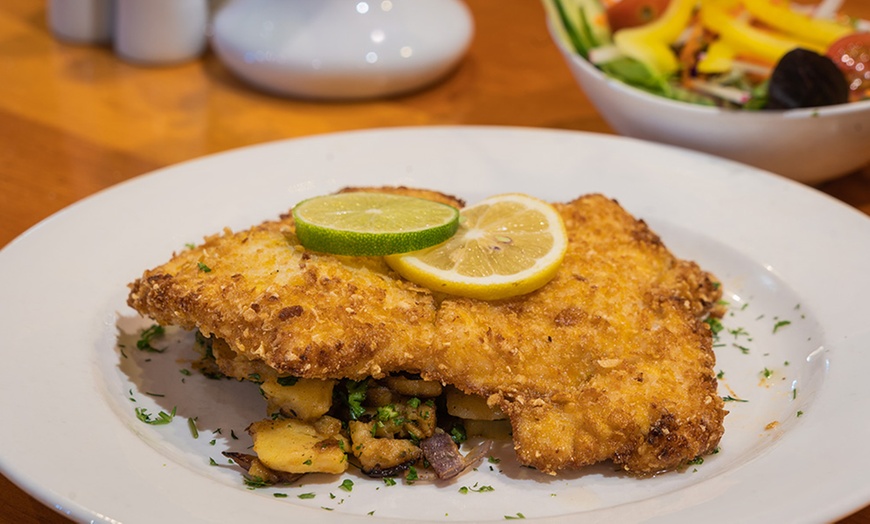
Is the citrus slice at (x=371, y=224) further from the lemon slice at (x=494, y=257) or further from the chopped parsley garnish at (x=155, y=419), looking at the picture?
the chopped parsley garnish at (x=155, y=419)

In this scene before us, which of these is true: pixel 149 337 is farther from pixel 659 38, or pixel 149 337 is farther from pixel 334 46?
pixel 659 38

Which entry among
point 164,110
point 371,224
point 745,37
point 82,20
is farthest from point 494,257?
point 82,20

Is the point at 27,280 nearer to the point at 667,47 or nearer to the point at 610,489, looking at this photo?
the point at 610,489

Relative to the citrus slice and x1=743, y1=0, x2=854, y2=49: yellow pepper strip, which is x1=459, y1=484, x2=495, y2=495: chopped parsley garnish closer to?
the citrus slice

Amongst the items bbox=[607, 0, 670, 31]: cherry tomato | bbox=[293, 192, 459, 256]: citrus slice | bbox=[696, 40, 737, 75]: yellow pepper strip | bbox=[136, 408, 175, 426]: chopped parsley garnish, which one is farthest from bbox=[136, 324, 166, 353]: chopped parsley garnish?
bbox=[607, 0, 670, 31]: cherry tomato

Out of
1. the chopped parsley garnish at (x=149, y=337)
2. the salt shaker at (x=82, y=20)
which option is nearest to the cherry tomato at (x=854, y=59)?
the chopped parsley garnish at (x=149, y=337)
